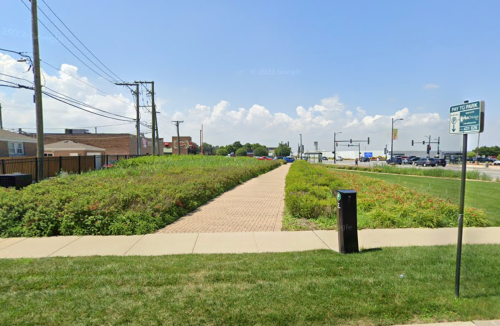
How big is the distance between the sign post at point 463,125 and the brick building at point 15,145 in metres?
33.2

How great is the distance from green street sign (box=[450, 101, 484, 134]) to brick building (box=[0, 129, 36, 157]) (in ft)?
109

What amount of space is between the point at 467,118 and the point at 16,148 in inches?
1432

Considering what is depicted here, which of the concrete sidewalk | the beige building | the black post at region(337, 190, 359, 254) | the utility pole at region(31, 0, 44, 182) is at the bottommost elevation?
the concrete sidewalk

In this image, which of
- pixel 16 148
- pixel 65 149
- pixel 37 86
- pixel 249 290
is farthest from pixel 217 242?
pixel 65 149

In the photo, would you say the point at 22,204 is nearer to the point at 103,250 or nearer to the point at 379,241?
the point at 103,250

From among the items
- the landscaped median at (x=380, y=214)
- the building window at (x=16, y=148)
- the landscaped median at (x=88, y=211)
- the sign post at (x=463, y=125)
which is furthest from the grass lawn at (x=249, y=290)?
the building window at (x=16, y=148)

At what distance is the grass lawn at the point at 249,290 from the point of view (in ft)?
9.81

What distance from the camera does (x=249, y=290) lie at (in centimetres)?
351

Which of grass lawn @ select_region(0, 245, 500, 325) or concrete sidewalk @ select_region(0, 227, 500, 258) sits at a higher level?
grass lawn @ select_region(0, 245, 500, 325)

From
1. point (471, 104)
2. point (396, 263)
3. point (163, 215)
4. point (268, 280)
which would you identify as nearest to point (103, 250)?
point (163, 215)

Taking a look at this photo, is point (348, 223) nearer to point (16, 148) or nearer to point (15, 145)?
point (15, 145)

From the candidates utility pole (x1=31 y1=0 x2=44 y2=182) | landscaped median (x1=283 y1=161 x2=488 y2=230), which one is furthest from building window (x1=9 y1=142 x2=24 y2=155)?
landscaped median (x1=283 y1=161 x2=488 y2=230)

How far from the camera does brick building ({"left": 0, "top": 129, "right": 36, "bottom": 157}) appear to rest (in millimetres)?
25781

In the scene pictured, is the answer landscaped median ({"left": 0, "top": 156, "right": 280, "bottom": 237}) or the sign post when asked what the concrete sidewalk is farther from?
the sign post
